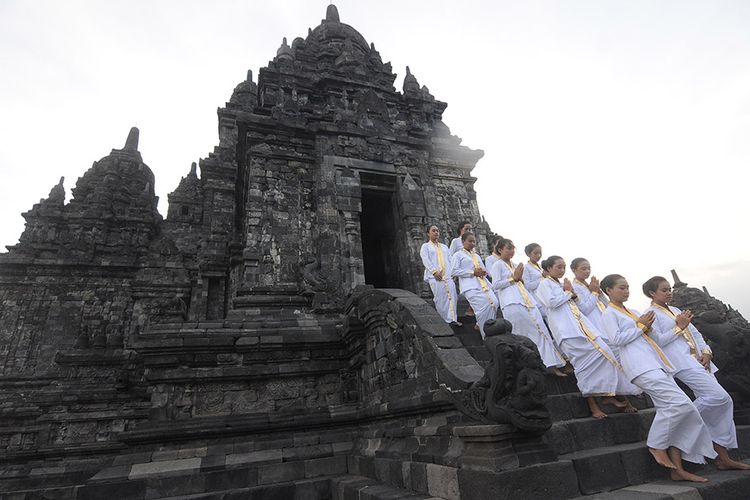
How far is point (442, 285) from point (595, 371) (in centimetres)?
274

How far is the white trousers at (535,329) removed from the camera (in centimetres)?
520

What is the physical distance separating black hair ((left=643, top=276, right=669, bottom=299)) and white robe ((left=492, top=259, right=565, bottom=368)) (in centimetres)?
135

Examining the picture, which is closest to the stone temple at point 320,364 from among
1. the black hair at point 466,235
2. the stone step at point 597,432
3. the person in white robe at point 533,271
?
the stone step at point 597,432

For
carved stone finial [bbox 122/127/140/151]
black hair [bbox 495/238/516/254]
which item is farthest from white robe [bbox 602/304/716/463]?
carved stone finial [bbox 122/127/140/151]

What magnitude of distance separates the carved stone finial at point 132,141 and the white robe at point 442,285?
29.9 meters

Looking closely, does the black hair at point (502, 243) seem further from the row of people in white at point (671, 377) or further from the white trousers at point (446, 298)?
the row of people in white at point (671, 377)

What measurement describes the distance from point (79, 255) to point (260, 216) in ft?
53.0

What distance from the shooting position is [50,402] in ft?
32.7

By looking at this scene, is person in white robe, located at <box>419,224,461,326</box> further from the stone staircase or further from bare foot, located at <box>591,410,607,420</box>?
bare foot, located at <box>591,410,607,420</box>

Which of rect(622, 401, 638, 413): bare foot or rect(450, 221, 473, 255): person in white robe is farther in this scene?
rect(450, 221, 473, 255): person in white robe

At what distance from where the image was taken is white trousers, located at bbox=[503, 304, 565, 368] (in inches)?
205

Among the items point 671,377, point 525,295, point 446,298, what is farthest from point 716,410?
point 446,298

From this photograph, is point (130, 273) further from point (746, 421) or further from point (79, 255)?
point (746, 421)

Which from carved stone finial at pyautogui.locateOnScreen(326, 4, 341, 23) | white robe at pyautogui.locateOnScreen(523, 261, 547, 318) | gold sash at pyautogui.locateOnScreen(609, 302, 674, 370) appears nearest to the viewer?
gold sash at pyautogui.locateOnScreen(609, 302, 674, 370)
